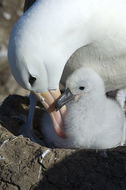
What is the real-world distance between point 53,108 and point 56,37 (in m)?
0.82

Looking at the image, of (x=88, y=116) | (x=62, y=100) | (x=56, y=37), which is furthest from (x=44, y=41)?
(x=88, y=116)

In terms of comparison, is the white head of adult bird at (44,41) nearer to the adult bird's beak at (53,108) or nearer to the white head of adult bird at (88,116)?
the adult bird's beak at (53,108)

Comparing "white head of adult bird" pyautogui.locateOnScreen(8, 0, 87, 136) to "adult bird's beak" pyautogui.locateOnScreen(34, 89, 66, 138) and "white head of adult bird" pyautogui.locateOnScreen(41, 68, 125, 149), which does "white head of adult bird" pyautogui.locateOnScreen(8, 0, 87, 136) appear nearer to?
"adult bird's beak" pyautogui.locateOnScreen(34, 89, 66, 138)

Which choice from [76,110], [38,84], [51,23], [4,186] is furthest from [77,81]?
[4,186]

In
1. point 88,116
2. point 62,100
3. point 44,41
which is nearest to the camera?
point 44,41

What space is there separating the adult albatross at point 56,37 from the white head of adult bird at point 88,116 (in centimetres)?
28

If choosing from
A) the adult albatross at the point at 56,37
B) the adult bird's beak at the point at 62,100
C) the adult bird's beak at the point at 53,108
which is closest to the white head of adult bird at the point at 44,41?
the adult albatross at the point at 56,37

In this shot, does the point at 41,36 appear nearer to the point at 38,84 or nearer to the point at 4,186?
the point at 38,84

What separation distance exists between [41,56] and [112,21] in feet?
2.45

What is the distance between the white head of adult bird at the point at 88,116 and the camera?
392 cm

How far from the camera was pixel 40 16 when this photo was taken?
130 inches

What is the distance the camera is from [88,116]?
3.96 m

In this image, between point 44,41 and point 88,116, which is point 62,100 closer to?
point 88,116

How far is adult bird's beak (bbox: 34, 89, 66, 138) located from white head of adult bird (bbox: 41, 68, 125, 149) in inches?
2.1
